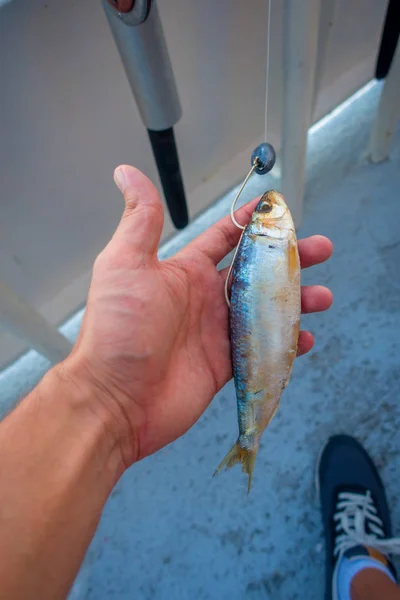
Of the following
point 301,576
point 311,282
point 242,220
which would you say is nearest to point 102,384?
point 242,220

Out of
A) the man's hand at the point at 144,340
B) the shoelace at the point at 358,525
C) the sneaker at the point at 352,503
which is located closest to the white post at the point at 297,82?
the man's hand at the point at 144,340

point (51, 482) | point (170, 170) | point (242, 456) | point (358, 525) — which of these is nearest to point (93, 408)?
point (51, 482)

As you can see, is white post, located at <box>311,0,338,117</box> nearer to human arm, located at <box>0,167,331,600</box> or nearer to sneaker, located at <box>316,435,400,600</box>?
human arm, located at <box>0,167,331,600</box>

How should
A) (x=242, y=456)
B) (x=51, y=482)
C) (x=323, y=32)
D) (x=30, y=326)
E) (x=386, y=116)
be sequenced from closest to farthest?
1. (x=51, y=482)
2. (x=242, y=456)
3. (x=30, y=326)
4. (x=323, y=32)
5. (x=386, y=116)

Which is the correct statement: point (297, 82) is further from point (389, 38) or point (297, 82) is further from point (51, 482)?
point (51, 482)

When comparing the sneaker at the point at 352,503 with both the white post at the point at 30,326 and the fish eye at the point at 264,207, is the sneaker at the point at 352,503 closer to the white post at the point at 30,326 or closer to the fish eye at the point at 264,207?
the fish eye at the point at 264,207

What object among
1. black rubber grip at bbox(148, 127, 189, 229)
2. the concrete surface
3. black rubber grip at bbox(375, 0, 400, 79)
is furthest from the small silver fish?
black rubber grip at bbox(375, 0, 400, 79)
